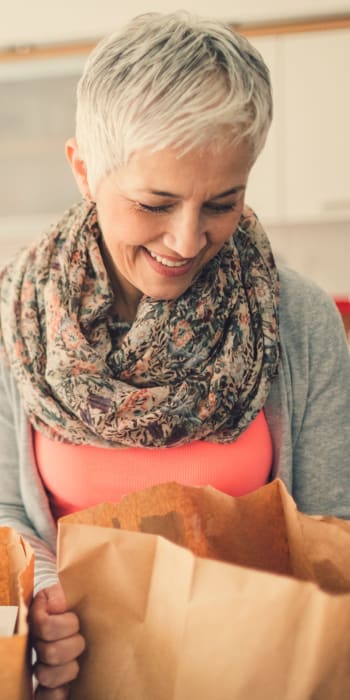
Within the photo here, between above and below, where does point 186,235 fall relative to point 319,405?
above

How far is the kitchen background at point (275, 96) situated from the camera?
2211mm

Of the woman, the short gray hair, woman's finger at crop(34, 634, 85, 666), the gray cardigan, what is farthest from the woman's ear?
woman's finger at crop(34, 634, 85, 666)

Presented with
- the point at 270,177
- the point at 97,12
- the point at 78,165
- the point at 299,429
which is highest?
the point at 97,12

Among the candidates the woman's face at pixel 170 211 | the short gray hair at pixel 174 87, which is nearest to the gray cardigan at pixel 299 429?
the woman's face at pixel 170 211

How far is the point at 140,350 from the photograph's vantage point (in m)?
0.94

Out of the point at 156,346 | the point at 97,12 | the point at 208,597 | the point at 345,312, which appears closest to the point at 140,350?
the point at 156,346

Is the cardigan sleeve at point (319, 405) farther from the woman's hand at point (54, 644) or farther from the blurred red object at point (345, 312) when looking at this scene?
the woman's hand at point (54, 644)

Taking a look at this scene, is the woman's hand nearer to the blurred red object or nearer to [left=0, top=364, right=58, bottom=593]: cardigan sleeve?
[left=0, top=364, right=58, bottom=593]: cardigan sleeve

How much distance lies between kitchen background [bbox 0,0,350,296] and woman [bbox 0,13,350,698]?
1339mm

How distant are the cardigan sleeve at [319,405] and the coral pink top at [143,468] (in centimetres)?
6

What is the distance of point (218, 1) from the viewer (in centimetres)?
220

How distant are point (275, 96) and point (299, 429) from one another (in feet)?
5.11

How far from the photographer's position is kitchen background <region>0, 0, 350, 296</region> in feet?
7.25

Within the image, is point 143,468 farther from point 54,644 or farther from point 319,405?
point 54,644
